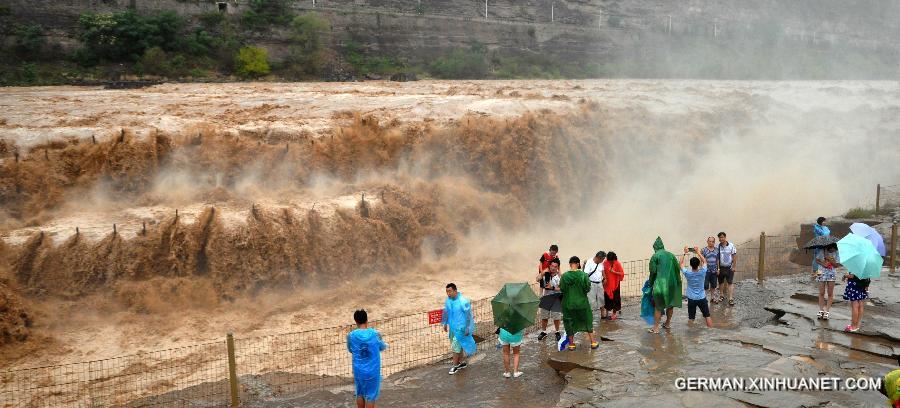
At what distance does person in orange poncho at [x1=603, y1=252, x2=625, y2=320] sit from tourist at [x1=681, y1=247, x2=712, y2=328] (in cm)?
82

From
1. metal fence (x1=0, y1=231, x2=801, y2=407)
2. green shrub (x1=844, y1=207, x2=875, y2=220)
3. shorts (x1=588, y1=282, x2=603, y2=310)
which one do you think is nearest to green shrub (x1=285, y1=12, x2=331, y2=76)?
metal fence (x1=0, y1=231, x2=801, y2=407)

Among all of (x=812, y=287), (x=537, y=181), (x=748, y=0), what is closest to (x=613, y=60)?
(x=748, y=0)

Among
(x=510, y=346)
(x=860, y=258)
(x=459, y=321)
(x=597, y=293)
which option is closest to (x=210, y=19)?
(x=597, y=293)

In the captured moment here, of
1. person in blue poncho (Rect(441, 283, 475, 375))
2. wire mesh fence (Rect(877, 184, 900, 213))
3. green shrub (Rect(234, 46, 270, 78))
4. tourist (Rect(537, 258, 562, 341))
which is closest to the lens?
person in blue poncho (Rect(441, 283, 475, 375))

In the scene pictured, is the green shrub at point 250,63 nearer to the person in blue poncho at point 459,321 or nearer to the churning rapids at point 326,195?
the churning rapids at point 326,195

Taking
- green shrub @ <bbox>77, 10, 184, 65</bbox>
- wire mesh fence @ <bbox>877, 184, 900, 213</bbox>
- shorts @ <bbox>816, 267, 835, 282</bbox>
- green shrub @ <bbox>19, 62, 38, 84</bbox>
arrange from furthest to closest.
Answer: green shrub @ <bbox>77, 10, 184, 65</bbox> → green shrub @ <bbox>19, 62, 38, 84</bbox> → wire mesh fence @ <bbox>877, 184, 900, 213</bbox> → shorts @ <bbox>816, 267, 835, 282</bbox>

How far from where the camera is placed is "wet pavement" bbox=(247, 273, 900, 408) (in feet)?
24.1

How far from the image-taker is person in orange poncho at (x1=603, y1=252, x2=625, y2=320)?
9.70m

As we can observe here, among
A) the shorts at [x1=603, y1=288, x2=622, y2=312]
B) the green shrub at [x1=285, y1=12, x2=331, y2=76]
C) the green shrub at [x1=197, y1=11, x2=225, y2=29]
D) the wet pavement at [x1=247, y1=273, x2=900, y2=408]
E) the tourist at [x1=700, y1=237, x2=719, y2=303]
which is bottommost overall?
the wet pavement at [x1=247, y1=273, x2=900, y2=408]

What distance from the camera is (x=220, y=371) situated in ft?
35.2

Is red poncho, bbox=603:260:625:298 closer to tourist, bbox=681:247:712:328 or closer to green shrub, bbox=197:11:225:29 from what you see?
tourist, bbox=681:247:712:328

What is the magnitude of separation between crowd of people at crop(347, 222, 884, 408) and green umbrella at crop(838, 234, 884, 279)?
251 mm

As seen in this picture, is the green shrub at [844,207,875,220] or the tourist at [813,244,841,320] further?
the green shrub at [844,207,875,220]

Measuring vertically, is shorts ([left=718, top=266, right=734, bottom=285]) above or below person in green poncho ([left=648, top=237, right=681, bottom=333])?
below
